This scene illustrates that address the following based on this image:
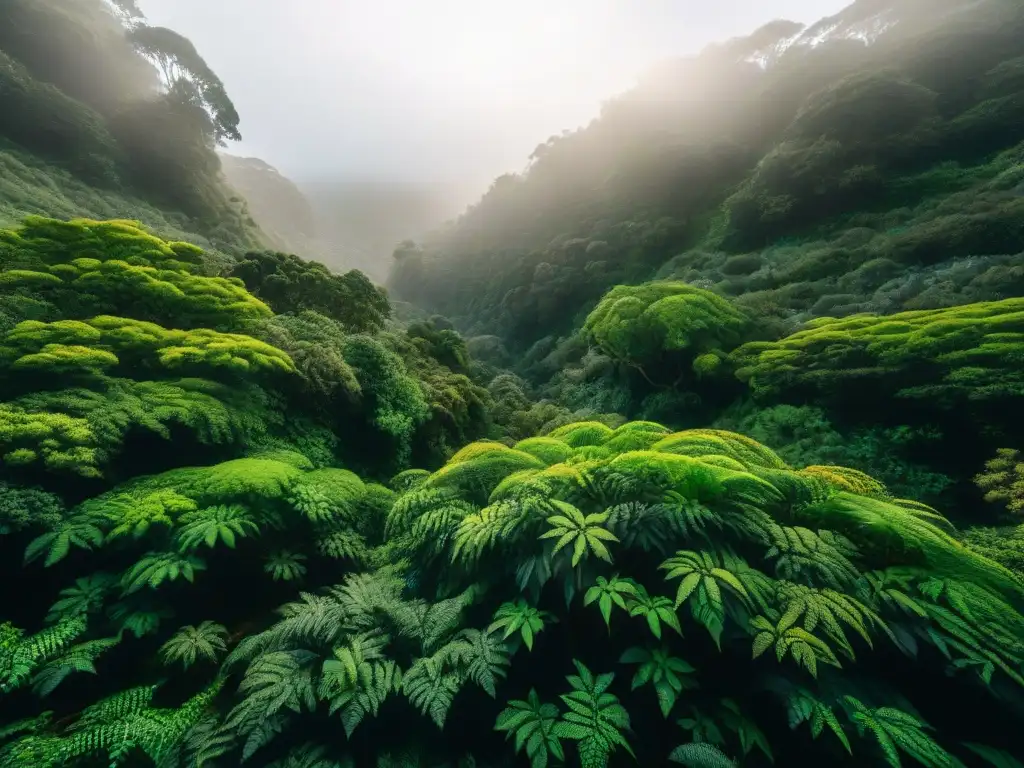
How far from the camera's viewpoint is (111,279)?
21.1 ft

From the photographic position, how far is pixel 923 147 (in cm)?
1586

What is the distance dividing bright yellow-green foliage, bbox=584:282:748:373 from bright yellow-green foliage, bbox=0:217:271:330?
7505 millimetres

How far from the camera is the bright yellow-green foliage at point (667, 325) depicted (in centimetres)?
923

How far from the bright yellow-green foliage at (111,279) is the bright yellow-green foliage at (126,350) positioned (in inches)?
35.8

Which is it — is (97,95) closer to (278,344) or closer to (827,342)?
(278,344)

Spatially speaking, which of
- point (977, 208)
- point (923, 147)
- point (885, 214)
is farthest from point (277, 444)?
point (923, 147)

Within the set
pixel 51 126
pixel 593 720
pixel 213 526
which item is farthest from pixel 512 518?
pixel 51 126

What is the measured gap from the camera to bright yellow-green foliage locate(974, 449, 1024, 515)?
4047 mm

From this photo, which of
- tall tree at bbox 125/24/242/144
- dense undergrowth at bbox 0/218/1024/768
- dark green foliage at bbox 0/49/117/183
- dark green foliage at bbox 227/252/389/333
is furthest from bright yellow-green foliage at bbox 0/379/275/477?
tall tree at bbox 125/24/242/144

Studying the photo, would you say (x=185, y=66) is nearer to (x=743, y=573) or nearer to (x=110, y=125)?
(x=110, y=125)

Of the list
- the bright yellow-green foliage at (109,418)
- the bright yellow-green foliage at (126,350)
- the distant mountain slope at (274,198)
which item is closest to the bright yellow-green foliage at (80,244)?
the bright yellow-green foliage at (126,350)

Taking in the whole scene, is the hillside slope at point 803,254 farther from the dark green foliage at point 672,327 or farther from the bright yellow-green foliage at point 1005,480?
the bright yellow-green foliage at point 1005,480

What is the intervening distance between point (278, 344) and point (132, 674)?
506cm

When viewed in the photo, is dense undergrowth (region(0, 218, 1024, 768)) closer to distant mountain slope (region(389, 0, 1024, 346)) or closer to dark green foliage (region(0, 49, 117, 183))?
distant mountain slope (region(389, 0, 1024, 346))
